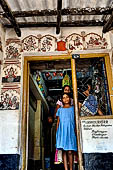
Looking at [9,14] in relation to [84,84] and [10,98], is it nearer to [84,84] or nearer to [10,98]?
[10,98]

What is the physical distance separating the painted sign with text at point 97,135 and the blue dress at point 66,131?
0.41 metres

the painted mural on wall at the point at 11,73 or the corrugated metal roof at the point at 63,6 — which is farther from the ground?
the corrugated metal roof at the point at 63,6

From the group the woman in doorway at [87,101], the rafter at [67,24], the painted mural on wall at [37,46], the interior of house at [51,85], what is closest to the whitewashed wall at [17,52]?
the painted mural on wall at [37,46]

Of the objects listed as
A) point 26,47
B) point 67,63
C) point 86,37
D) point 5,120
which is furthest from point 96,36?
point 5,120

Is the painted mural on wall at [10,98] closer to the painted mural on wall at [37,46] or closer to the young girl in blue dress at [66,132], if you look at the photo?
the painted mural on wall at [37,46]

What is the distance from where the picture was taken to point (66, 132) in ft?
10.9

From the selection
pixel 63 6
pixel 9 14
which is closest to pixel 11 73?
pixel 9 14

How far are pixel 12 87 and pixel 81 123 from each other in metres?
1.24

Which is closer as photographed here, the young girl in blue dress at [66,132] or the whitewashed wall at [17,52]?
the whitewashed wall at [17,52]

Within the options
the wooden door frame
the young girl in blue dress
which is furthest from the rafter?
the young girl in blue dress

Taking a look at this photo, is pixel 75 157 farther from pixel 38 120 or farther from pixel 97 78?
pixel 38 120

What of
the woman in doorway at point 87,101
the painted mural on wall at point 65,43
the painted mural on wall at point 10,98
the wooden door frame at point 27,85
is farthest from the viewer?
the painted mural on wall at point 65,43

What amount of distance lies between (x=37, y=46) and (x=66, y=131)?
5.06 ft

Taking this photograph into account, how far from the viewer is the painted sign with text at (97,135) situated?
112 inches
